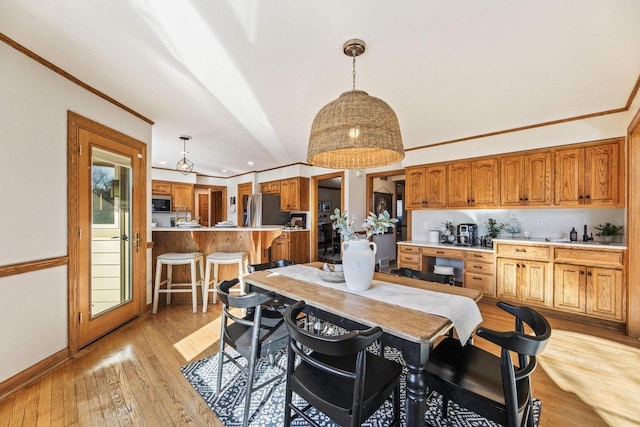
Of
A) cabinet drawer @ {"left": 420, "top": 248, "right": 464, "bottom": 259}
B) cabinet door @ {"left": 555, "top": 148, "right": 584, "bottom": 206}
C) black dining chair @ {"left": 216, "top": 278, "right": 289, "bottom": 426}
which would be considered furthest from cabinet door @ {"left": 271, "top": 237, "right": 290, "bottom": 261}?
cabinet door @ {"left": 555, "top": 148, "right": 584, "bottom": 206}

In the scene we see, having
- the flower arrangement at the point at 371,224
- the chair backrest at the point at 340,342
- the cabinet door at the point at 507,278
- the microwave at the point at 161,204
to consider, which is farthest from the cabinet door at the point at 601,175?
the microwave at the point at 161,204

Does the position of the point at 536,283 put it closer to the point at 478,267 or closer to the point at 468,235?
the point at 478,267

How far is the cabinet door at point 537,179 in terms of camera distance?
3.35 meters

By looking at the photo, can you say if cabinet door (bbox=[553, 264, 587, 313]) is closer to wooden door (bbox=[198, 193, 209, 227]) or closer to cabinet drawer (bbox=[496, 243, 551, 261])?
cabinet drawer (bbox=[496, 243, 551, 261])

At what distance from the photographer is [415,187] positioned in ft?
14.8

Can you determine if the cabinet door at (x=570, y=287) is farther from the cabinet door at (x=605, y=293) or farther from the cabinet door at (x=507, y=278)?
the cabinet door at (x=507, y=278)

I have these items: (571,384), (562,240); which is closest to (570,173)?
(562,240)

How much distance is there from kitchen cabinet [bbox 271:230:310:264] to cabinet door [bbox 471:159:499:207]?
339 cm

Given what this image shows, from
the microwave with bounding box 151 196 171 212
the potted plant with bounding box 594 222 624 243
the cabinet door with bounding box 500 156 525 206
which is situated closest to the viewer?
the potted plant with bounding box 594 222 624 243

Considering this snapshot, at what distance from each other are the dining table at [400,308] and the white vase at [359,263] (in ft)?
0.20

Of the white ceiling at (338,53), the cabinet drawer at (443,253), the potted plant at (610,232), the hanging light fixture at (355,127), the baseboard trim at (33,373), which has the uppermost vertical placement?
the white ceiling at (338,53)

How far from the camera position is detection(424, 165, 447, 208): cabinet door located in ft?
13.8

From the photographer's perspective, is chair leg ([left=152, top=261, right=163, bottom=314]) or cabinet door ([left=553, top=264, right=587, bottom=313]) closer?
cabinet door ([left=553, top=264, right=587, bottom=313])

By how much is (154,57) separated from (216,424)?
256 cm
